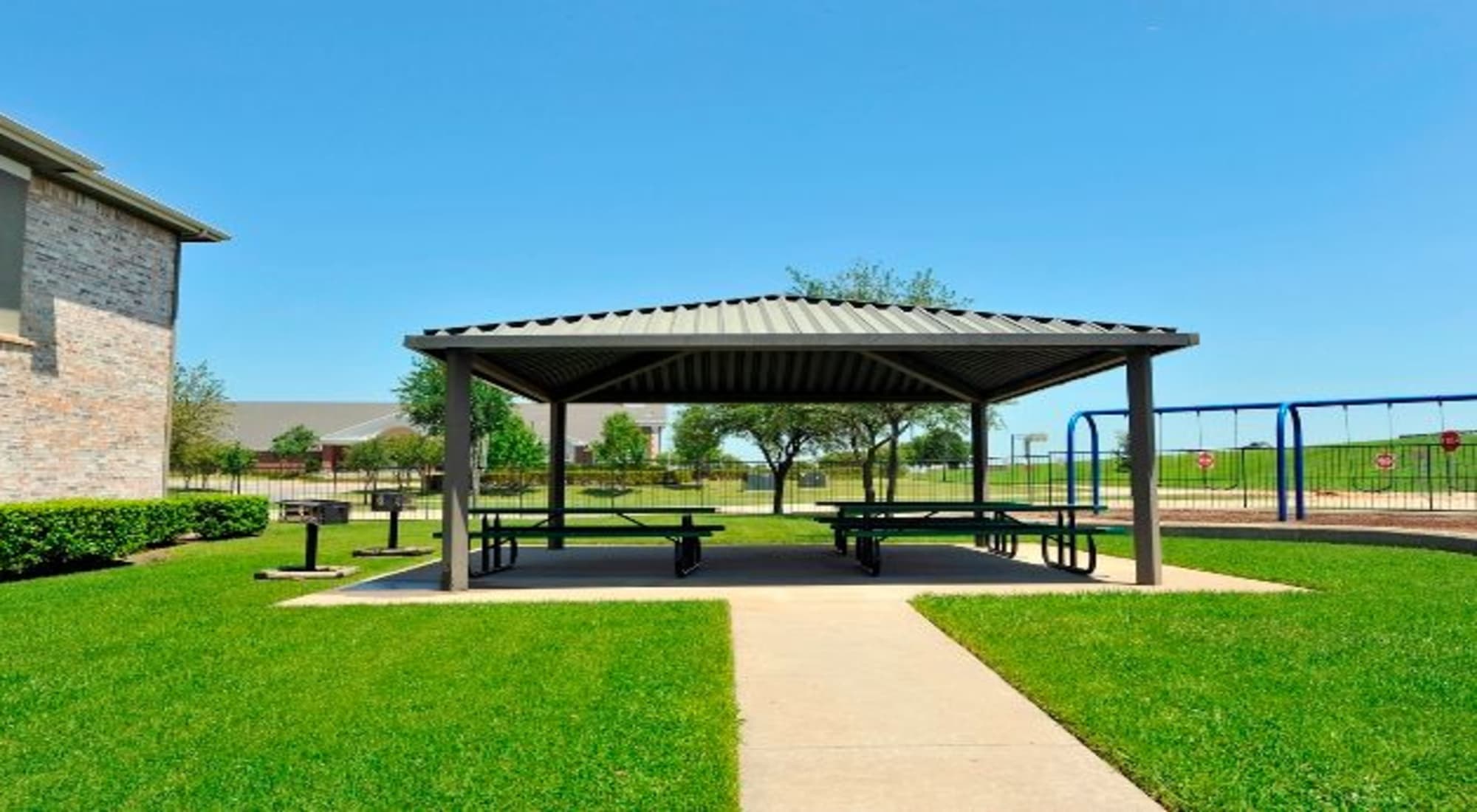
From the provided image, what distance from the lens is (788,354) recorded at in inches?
468

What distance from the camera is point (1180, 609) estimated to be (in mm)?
7527

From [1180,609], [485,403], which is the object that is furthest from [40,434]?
[485,403]

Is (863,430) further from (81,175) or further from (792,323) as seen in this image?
(81,175)

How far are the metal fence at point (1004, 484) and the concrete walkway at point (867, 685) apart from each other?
11.0 meters

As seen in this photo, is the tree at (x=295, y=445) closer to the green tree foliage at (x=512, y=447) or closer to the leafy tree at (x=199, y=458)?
the green tree foliage at (x=512, y=447)

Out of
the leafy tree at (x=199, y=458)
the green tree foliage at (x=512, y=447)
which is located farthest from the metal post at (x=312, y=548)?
the green tree foliage at (x=512, y=447)

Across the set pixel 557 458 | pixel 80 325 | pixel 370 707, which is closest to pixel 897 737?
pixel 370 707

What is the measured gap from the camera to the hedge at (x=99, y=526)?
439 inches

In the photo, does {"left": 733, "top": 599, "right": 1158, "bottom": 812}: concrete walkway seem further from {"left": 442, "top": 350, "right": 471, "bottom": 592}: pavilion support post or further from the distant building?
the distant building

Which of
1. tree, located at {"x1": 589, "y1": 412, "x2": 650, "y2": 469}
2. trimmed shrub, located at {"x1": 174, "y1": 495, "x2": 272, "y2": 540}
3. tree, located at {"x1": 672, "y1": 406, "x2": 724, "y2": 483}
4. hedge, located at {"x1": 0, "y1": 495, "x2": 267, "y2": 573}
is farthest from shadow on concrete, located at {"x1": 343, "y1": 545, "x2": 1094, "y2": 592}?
tree, located at {"x1": 589, "y1": 412, "x2": 650, "y2": 469}

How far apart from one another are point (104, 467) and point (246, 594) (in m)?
10.1

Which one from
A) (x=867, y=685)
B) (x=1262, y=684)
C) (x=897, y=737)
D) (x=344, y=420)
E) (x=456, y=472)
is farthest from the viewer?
(x=344, y=420)

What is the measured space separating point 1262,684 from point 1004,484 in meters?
32.0

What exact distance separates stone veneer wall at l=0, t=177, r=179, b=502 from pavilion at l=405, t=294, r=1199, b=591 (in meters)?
8.55
